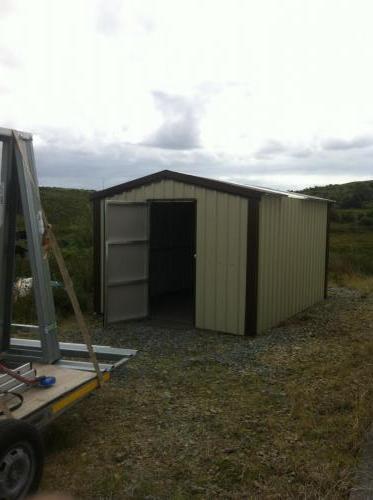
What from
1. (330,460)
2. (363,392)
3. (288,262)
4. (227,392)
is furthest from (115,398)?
(288,262)

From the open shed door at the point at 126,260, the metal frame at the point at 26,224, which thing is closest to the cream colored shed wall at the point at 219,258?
the open shed door at the point at 126,260

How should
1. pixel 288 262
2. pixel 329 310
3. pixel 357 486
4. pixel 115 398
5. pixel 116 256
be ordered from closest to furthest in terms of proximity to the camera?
pixel 357 486 < pixel 115 398 < pixel 116 256 < pixel 288 262 < pixel 329 310

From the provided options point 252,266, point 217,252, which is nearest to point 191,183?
point 217,252

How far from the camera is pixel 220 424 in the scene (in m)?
4.74

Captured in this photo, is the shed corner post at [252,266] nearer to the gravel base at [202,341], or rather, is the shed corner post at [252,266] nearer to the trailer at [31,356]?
the gravel base at [202,341]

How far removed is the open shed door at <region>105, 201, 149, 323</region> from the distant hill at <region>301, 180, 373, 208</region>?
35482 millimetres

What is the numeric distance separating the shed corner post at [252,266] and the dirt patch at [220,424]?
403 mm

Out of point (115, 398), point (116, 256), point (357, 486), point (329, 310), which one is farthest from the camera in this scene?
point (329, 310)

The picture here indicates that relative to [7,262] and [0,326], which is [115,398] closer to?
[0,326]

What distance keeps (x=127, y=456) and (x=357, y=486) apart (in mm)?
1821

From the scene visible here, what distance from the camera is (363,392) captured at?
5461 millimetres

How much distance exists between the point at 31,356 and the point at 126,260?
13.1ft

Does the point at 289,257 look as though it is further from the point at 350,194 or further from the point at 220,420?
the point at 350,194

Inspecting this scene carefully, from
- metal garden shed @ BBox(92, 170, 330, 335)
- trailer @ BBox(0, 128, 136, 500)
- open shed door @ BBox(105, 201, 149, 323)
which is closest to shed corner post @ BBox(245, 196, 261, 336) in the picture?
metal garden shed @ BBox(92, 170, 330, 335)
